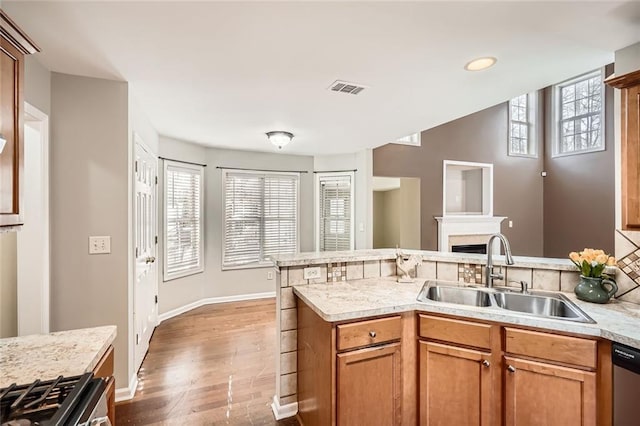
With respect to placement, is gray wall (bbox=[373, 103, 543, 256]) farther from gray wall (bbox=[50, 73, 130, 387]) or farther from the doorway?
the doorway

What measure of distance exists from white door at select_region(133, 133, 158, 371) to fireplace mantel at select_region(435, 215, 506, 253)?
4.89 m

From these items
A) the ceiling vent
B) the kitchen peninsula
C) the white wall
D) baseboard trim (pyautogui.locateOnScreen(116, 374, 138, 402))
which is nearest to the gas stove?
the kitchen peninsula

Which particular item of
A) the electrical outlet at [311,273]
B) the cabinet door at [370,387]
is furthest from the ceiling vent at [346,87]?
the cabinet door at [370,387]

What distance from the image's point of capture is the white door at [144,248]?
2.59 metres

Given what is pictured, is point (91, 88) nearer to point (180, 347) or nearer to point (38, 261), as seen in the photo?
point (38, 261)

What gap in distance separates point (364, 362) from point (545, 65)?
2319 mm

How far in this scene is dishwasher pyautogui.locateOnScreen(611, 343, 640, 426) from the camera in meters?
1.26

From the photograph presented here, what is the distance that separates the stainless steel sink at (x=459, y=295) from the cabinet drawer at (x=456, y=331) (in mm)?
275

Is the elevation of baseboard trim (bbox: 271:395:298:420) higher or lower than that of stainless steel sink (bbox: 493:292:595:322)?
lower

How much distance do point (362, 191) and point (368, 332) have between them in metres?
3.60

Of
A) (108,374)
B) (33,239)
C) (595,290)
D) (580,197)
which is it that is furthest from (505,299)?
(580,197)

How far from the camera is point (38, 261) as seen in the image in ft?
6.72

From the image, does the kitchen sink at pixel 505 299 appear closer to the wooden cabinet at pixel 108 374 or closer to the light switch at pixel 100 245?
the wooden cabinet at pixel 108 374

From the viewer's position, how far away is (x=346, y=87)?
2.41 meters
